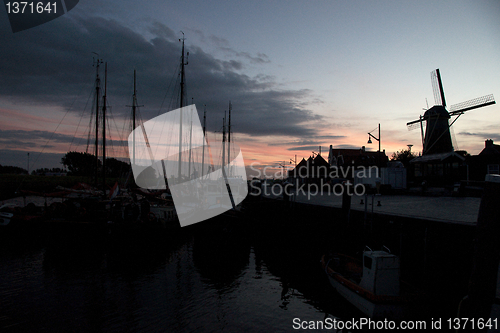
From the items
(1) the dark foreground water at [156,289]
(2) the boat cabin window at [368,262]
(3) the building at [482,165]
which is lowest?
(1) the dark foreground water at [156,289]

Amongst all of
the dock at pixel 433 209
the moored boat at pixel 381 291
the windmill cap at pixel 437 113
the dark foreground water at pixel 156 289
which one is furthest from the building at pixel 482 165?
the moored boat at pixel 381 291

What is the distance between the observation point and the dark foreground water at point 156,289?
1131 cm

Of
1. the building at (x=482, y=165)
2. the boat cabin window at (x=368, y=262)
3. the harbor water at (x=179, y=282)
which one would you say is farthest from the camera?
the building at (x=482, y=165)

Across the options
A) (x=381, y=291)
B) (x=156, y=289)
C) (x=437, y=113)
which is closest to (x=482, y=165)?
(x=437, y=113)

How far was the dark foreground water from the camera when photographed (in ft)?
37.1

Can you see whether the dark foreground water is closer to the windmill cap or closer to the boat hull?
the boat hull

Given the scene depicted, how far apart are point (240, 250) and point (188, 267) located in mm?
5715

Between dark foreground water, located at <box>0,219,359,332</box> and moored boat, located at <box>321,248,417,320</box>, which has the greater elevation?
moored boat, located at <box>321,248,417,320</box>

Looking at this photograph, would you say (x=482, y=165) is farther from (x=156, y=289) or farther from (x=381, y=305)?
(x=156, y=289)

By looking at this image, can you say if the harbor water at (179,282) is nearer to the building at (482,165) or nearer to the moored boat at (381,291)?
the moored boat at (381,291)

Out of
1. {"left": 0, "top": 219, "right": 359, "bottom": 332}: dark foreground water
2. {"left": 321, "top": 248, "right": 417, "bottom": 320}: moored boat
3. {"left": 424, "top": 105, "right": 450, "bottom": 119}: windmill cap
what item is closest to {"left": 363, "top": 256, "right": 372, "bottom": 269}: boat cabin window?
{"left": 321, "top": 248, "right": 417, "bottom": 320}: moored boat

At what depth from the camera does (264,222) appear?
31.5 metres

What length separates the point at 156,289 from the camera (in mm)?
14625

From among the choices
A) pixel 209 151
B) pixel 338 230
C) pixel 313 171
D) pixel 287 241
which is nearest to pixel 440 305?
pixel 338 230
